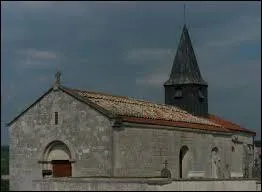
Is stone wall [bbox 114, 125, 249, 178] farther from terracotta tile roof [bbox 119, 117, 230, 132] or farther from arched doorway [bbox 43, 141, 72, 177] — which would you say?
arched doorway [bbox 43, 141, 72, 177]

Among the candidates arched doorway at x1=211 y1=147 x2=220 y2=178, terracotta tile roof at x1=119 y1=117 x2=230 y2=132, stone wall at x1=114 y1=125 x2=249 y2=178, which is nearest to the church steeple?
terracotta tile roof at x1=119 y1=117 x2=230 y2=132

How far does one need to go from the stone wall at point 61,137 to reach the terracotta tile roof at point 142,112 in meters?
0.86

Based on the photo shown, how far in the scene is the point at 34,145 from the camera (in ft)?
98.4

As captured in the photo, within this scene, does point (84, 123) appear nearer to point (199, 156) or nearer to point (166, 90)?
point (199, 156)

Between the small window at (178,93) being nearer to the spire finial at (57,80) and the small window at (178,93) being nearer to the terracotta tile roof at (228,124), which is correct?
the terracotta tile roof at (228,124)

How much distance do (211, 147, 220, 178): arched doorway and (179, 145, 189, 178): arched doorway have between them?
338cm

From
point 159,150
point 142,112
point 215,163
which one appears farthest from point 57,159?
point 215,163

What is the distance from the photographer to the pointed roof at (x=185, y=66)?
42.7m

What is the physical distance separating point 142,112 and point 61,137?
4.98 meters

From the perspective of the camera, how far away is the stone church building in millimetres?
27641

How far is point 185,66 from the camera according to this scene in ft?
142

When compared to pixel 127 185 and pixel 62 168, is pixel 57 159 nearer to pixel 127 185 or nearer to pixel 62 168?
pixel 62 168

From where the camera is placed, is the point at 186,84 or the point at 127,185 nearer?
the point at 127,185

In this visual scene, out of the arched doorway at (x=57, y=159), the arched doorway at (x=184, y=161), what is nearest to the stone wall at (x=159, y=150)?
the arched doorway at (x=184, y=161)
